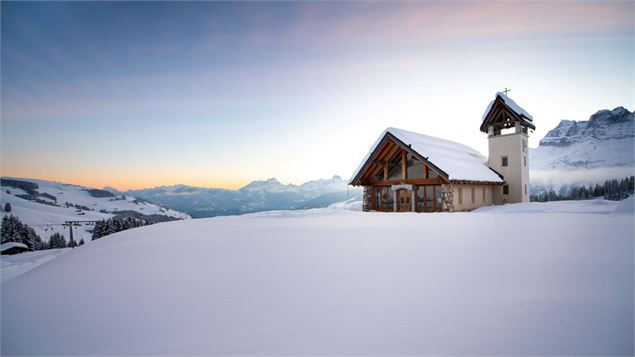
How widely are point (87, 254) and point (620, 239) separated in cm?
1257

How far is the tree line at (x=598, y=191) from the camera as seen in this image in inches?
1091

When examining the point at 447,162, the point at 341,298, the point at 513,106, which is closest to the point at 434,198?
the point at 447,162

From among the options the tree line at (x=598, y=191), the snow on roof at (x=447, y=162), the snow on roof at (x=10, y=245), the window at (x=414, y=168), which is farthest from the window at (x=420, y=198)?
the snow on roof at (x=10, y=245)

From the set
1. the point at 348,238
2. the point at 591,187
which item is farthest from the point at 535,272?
the point at 591,187

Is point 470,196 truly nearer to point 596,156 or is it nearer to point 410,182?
point 410,182

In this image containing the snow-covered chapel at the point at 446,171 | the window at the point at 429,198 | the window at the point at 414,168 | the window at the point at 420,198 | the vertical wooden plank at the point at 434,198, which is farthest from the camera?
the window at the point at 414,168

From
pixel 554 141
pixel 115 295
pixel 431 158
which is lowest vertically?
pixel 115 295

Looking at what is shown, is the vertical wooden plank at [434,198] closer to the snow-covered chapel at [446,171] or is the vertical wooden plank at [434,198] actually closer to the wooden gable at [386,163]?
the snow-covered chapel at [446,171]

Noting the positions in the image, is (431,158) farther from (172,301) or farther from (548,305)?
(172,301)

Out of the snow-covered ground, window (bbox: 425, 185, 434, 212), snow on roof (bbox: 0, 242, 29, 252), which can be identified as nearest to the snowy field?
the snow-covered ground

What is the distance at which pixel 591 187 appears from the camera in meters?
34.3

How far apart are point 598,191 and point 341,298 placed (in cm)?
4134

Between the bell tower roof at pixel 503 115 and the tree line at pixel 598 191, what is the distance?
30.4 feet

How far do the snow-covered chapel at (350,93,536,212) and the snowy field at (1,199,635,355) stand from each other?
13882 millimetres
